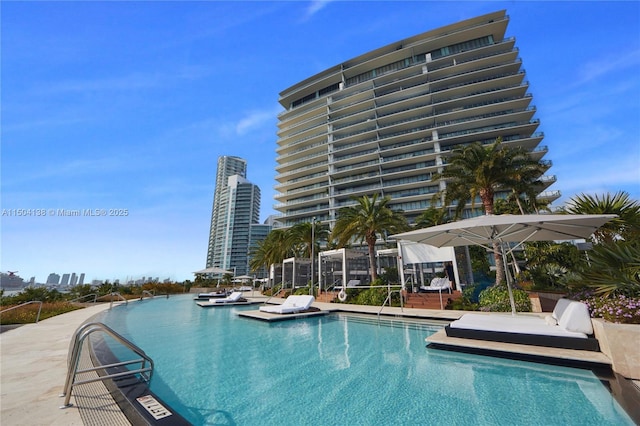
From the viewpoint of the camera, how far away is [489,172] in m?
14.6

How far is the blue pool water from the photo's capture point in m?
3.49

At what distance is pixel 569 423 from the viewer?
326cm

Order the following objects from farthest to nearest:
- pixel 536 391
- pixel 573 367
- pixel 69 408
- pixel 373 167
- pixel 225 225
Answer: pixel 225 225
pixel 373 167
pixel 573 367
pixel 536 391
pixel 69 408

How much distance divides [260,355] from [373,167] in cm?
4640

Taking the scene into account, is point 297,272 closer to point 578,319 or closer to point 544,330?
point 544,330

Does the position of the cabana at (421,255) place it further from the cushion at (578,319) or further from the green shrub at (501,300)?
the cushion at (578,319)

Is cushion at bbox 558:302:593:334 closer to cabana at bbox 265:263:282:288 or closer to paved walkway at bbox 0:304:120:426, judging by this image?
paved walkway at bbox 0:304:120:426

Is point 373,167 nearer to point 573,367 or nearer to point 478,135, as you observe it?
point 478,135

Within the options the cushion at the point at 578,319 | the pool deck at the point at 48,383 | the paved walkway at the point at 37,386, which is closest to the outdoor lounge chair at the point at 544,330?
the cushion at the point at 578,319

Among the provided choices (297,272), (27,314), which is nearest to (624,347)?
(27,314)

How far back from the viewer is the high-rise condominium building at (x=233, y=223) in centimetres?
11112

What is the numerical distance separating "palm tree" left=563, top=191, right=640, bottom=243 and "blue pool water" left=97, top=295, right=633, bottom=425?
24.6 feet

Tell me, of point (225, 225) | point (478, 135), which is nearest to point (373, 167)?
point (478, 135)

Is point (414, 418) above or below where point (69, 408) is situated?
below
